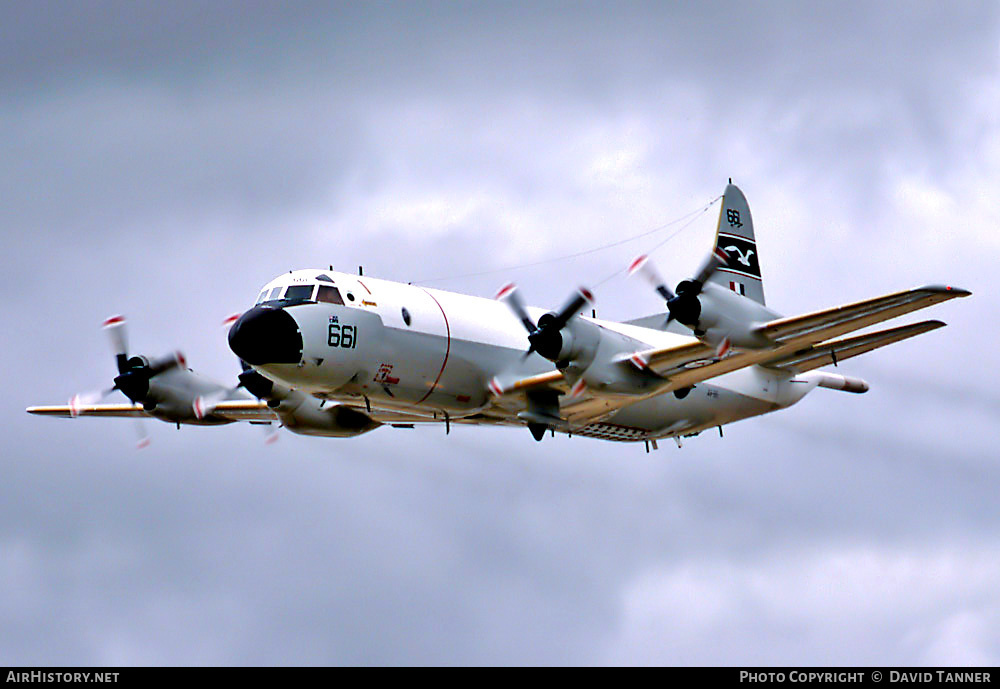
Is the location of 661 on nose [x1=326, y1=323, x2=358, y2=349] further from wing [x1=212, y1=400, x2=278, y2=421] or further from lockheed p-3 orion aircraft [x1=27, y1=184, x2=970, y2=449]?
wing [x1=212, y1=400, x2=278, y2=421]

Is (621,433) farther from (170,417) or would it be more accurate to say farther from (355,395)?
(170,417)

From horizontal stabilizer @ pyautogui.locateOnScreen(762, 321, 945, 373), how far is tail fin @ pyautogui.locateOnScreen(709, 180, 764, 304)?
2542 mm

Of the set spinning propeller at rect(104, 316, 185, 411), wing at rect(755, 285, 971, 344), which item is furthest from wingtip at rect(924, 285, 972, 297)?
spinning propeller at rect(104, 316, 185, 411)

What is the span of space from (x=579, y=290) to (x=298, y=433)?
26.2ft

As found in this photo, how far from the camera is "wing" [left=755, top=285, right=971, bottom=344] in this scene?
1022 inches

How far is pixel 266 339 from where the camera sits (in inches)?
1077

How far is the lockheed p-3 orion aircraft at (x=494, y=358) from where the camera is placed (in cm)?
2761

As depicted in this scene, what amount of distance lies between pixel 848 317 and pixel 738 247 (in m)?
7.94

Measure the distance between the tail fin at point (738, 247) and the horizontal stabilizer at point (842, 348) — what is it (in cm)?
254

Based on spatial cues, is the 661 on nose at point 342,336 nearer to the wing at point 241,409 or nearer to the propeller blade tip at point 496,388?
the propeller blade tip at point 496,388

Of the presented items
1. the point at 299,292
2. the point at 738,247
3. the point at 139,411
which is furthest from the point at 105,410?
the point at 738,247

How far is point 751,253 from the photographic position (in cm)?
3512
